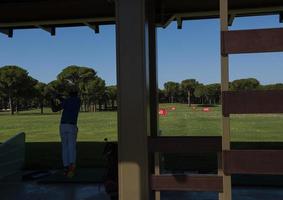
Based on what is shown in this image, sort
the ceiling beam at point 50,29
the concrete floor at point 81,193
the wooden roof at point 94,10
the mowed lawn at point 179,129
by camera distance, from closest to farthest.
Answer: the concrete floor at point 81,193
the wooden roof at point 94,10
the ceiling beam at point 50,29
the mowed lawn at point 179,129

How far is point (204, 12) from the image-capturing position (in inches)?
373

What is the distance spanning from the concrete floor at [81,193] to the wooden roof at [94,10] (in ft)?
9.55

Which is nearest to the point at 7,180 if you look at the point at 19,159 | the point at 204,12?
the point at 19,159

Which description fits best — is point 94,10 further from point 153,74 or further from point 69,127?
point 153,74

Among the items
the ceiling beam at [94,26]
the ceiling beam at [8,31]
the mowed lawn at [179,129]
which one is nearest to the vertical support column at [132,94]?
the ceiling beam at [94,26]

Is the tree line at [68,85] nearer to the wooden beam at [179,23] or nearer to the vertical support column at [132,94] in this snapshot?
the wooden beam at [179,23]

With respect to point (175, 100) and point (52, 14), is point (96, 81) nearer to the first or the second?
point (175, 100)

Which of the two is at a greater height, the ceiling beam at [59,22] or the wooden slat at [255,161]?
the ceiling beam at [59,22]

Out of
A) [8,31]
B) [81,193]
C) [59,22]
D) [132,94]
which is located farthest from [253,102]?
[8,31]

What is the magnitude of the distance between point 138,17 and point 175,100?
75366 mm

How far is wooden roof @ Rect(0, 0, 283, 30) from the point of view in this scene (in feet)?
29.3

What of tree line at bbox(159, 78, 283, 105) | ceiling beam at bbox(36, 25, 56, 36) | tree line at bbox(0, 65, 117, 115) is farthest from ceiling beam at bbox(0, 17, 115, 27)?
tree line at bbox(0, 65, 117, 115)

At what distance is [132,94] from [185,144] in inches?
29.2

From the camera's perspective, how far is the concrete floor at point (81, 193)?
7.92m
